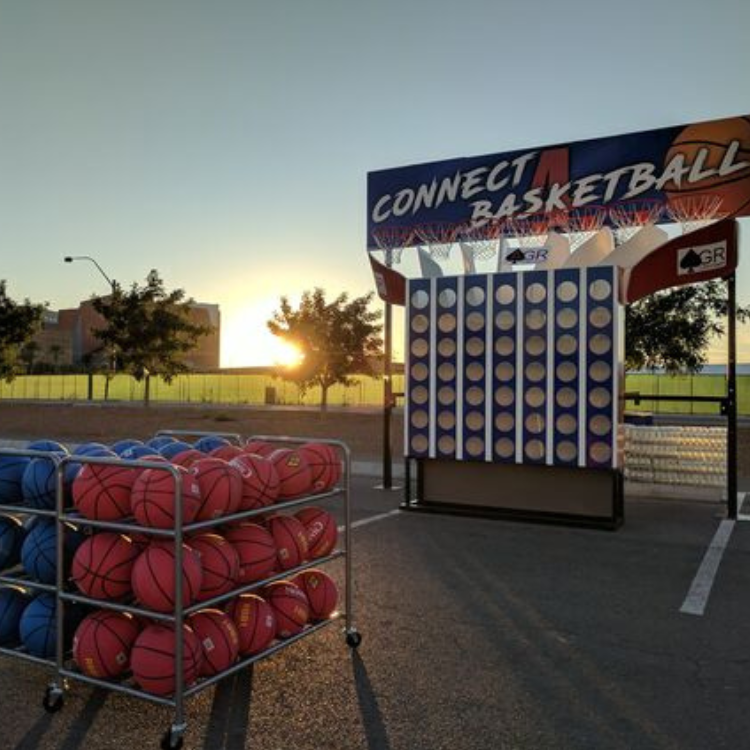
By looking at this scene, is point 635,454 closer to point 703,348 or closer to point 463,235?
point 463,235

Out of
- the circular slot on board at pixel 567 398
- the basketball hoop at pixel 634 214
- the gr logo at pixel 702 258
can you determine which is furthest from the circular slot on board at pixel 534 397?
the basketball hoop at pixel 634 214

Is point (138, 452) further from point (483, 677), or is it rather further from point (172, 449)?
point (483, 677)

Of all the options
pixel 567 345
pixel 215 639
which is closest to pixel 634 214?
pixel 567 345

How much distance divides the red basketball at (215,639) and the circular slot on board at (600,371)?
20.2 ft

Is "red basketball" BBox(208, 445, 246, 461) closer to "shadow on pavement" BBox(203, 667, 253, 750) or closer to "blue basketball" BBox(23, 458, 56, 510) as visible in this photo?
"blue basketball" BBox(23, 458, 56, 510)

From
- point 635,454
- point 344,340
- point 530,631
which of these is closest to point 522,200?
point 635,454

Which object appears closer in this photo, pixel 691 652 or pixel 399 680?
pixel 399 680

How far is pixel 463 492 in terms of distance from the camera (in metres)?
10.4

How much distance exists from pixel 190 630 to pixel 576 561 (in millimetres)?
4645

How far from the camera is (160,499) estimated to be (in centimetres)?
385

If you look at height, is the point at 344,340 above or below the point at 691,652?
above

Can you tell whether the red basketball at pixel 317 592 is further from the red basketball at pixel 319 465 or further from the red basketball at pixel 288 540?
the red basketball at pixel 319 465

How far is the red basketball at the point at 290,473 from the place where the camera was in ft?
15.4

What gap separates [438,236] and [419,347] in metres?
1.99
